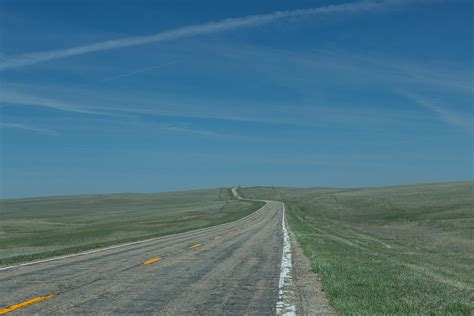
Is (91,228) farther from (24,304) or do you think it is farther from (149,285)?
(24,304)

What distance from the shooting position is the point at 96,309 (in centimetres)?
1003

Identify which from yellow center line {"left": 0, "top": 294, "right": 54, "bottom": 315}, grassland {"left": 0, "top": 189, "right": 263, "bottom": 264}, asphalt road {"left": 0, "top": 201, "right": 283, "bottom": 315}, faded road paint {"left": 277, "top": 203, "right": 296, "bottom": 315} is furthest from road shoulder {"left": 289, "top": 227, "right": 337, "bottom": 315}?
grassland {"left": 0, "top": 189, "right": 263, "bottom": 264}

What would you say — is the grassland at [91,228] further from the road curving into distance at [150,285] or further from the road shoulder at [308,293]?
the road shoulder at [308,293]

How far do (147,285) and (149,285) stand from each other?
5 cm

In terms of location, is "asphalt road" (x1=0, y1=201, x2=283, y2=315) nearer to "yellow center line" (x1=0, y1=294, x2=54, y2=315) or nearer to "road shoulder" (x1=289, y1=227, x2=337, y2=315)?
"yellow center line" (x1=0, y1=294, x2=54, y2=315)

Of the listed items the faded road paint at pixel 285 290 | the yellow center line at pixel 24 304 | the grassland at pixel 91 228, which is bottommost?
the grassland at pixel 91 228

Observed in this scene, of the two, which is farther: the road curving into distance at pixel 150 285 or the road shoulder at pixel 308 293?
the road curving into distance at pixel 150 285

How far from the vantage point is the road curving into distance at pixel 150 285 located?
10.3m

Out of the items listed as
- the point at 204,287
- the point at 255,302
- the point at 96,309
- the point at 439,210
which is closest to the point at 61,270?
the point at 204,287

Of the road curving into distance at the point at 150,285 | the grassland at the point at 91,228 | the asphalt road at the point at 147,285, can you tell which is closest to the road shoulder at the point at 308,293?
the road curving into distance at the point at 150,285

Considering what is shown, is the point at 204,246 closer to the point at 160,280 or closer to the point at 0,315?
the point at 160,280

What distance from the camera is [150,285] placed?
13.1 meters

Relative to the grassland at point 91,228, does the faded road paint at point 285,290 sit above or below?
above

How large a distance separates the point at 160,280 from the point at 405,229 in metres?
44.5
